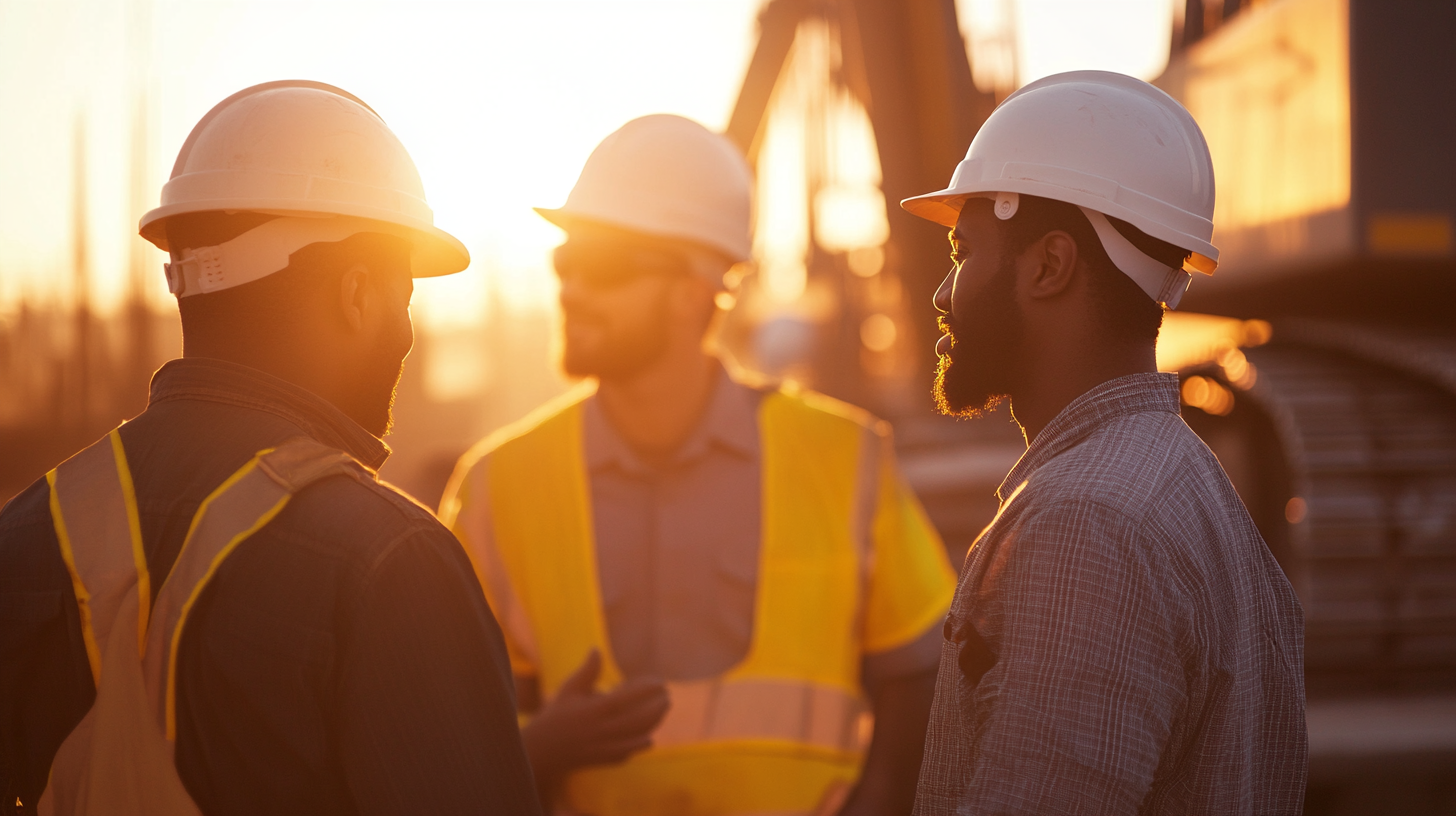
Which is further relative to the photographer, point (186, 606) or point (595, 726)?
point (595, 726)

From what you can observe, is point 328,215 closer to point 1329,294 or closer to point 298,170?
point 298,170

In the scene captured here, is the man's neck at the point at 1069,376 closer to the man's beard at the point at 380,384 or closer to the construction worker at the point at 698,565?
the man's beard at the point at 380,384

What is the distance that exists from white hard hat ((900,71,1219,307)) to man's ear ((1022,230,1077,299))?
0.21 ft

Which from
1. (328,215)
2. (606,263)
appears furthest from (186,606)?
(606,263)

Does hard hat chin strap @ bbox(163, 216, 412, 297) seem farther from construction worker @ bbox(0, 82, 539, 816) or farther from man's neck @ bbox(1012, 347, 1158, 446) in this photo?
man's neck @ bbox(1012, 347, 1158, 446)

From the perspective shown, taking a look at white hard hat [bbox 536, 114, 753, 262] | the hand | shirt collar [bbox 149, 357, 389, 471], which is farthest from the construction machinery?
shirt collar [bbox 149, 357, 389, 471]

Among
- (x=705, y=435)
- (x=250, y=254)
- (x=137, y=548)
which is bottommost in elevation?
(x=705, y=435)

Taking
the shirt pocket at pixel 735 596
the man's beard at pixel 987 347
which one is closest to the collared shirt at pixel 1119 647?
the man's beard at pixel 987 347

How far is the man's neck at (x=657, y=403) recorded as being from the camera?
4.05 meters

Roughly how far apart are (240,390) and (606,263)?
2.23 m

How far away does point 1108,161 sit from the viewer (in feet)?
6.95

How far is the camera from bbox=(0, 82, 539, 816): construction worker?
1.73 meters

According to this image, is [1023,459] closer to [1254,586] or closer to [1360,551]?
[1254,586]

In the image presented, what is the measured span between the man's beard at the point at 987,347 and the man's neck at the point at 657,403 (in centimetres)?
190
